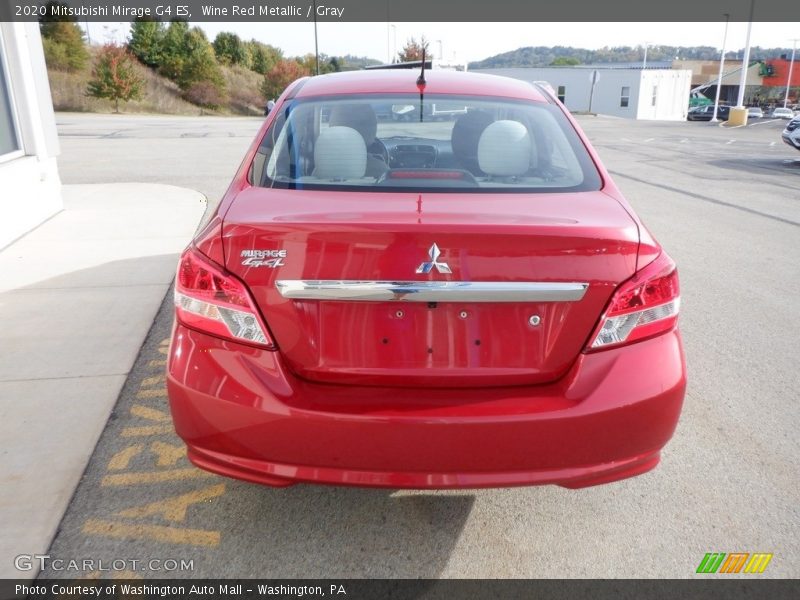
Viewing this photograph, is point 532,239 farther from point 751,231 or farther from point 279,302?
point 751,231

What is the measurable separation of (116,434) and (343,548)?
1.41m

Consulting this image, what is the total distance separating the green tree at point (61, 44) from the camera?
1774 inches

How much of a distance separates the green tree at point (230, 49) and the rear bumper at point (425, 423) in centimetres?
6590

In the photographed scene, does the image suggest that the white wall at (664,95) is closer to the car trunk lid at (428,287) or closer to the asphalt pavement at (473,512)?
the asphalt pavement at (473,512)

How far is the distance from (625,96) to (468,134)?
2364 inches

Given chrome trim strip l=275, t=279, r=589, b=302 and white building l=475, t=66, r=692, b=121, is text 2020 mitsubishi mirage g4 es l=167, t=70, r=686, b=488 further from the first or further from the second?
white building l=475, t=66, r=692, b=121

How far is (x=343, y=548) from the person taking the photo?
253 cm

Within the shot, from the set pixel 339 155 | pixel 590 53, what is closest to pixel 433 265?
pixel 339 155

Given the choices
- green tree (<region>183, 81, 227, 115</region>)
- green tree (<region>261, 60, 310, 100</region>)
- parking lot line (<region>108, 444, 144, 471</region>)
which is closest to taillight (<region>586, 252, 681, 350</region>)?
parking lot line (<region>108, 444, 144, 471</region>)

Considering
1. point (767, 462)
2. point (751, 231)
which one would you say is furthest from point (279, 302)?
point (751, 231)

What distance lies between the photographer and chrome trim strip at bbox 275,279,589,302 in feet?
6.61

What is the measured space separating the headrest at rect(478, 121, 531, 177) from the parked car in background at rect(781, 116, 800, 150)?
15970 mm

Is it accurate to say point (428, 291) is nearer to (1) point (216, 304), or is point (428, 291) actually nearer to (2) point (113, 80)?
(1) point (216, 304)

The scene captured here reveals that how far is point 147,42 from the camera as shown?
2063 inches
